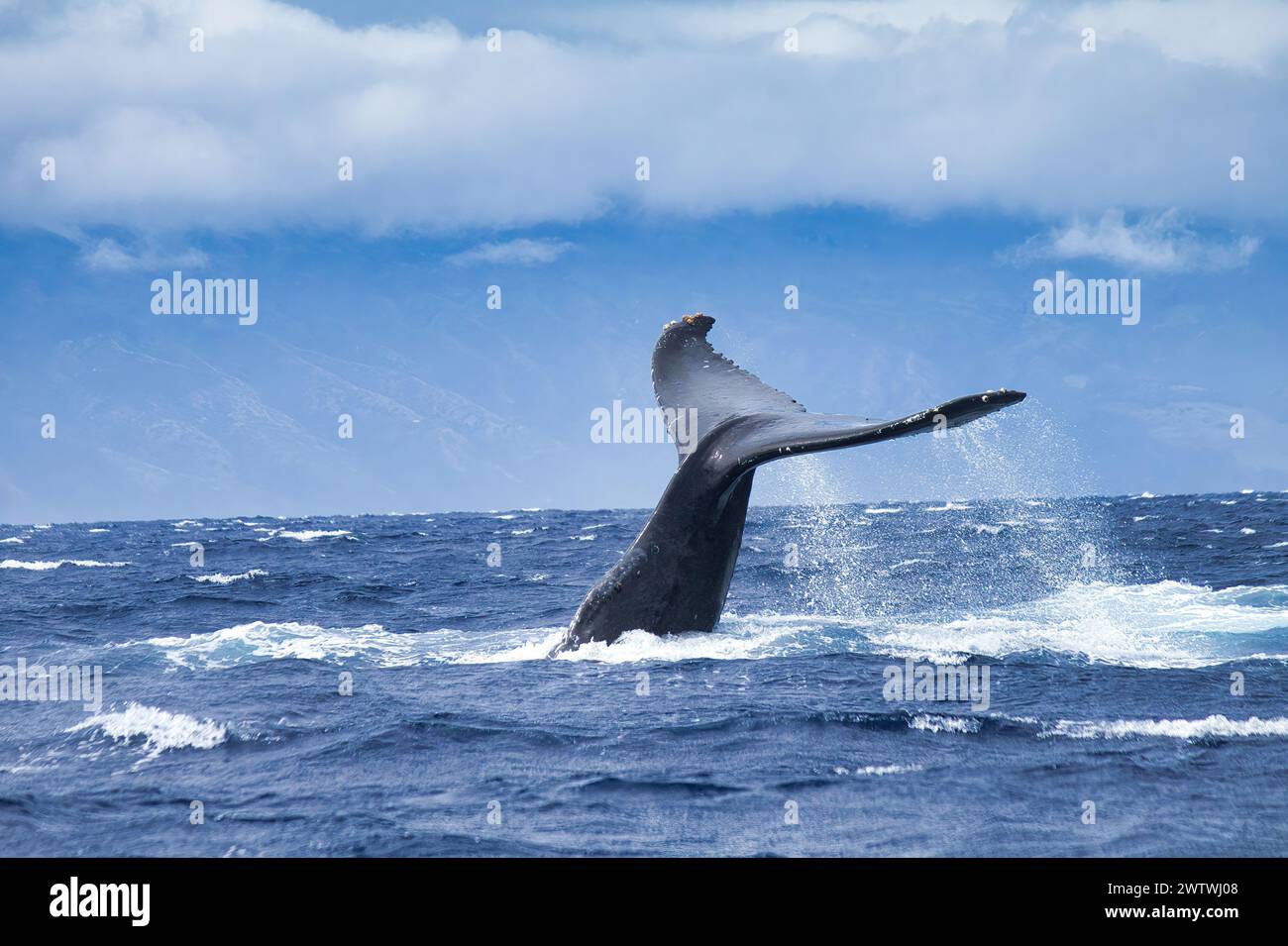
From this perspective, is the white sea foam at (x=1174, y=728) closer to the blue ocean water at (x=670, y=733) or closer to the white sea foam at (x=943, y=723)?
the blue ocean water at (x=670, y=733)

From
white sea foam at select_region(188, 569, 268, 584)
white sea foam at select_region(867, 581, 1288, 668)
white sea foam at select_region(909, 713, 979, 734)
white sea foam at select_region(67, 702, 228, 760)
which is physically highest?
white sea foam at select_region(188, 569, 268, 584)

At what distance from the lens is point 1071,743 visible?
7328 mm

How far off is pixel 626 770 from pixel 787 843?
5.57 feet

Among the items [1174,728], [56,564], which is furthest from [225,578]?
[1174,728]

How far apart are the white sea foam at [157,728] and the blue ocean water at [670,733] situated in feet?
0.11

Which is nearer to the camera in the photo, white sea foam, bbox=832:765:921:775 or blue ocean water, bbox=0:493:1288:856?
blue ocean water, bbox=0:493:1288:856

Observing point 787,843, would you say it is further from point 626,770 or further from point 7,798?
point 7,798

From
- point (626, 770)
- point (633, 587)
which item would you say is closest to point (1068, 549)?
point (633, 587)

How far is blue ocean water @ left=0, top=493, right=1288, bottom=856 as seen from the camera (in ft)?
19.1

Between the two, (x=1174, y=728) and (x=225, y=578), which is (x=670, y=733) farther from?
(x=225, y=578)

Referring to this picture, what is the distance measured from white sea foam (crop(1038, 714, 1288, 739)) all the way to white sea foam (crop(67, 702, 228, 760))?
533 cm

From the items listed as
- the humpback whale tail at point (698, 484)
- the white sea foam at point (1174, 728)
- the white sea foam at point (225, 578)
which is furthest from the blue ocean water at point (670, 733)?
the white sea foam at point (225, 578)
